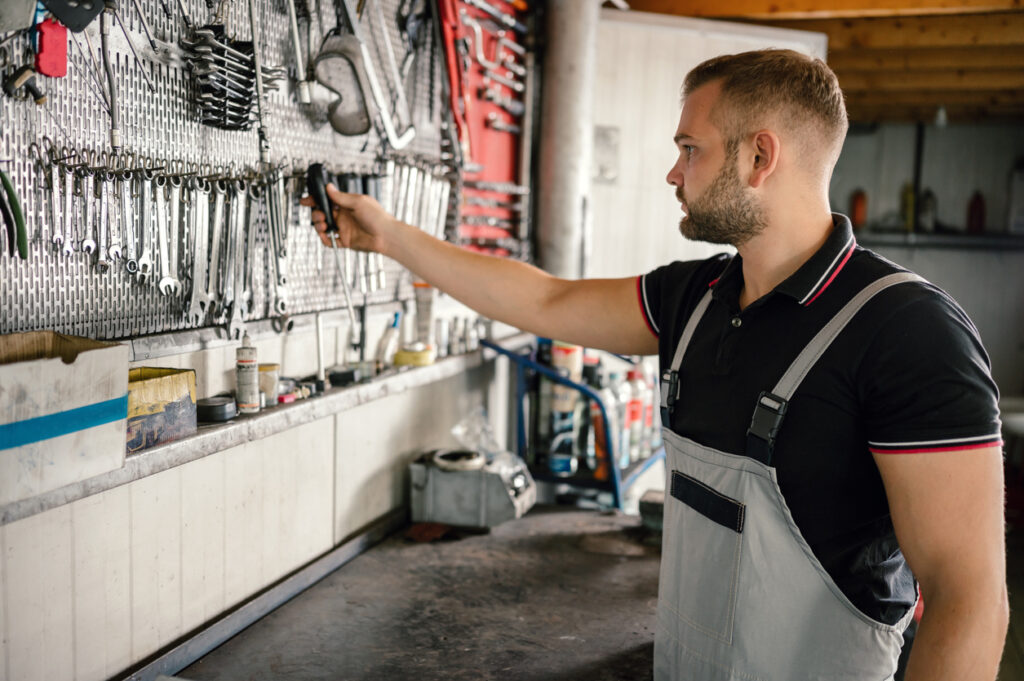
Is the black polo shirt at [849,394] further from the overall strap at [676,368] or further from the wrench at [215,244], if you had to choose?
the wrench at [215,244]

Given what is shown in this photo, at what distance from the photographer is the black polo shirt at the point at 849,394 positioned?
1.17 m

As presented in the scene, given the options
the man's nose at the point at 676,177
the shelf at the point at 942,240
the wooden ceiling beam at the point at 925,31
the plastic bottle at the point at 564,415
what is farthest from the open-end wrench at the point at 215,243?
the shelf at the point at 942,240

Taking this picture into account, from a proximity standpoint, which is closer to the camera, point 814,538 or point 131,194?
point 814,538

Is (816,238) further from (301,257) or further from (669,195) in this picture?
(669,195)

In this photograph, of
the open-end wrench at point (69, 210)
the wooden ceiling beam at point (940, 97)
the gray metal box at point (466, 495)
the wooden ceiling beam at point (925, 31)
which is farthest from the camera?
the wooden ceiling beam at point (940, 97)

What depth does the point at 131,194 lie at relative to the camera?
4.88 ft

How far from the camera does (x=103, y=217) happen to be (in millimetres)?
1440

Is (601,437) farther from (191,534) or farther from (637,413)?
(191,534)

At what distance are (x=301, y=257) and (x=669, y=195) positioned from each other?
2.13 metres

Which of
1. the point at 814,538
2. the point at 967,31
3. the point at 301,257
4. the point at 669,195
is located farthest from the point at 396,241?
the point at 967,31

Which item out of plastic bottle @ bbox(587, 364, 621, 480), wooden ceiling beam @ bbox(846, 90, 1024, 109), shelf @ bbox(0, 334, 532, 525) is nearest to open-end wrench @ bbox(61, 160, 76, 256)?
shelf @ bbox(0, 334, 532, 525)

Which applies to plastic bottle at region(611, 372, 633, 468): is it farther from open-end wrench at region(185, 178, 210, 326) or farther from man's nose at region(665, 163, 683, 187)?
open-end wrench at region(185, 178, 210, 326)

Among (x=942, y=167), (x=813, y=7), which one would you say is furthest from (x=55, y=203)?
(x=942, y=167)

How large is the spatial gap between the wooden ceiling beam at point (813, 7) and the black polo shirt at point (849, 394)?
3.33 metres
